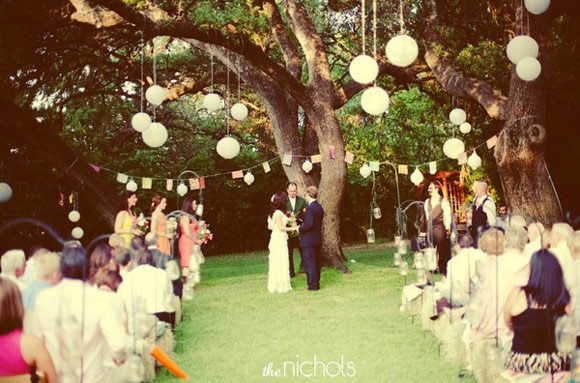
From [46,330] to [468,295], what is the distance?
3592mm

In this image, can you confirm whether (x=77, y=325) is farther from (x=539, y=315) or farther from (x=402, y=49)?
(x=402, y=49)

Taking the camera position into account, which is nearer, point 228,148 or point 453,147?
point 228,148

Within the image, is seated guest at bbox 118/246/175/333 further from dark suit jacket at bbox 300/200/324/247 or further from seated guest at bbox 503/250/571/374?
dark suit jacket at bbox 300/200/324/247

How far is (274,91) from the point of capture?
14398mm

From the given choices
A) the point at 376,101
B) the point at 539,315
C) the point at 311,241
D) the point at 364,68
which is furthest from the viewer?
the point at 311,241

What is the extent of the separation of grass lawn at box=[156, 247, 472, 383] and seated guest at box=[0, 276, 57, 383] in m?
2.66

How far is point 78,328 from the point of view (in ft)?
13.1

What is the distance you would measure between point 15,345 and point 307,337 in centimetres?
444

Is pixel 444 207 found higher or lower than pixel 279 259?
higher

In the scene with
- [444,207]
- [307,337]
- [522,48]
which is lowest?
[307,337]

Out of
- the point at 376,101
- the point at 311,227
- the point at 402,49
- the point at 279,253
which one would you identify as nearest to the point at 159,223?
the point at 279,253

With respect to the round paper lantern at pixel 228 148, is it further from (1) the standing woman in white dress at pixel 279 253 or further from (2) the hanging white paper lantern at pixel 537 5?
(2) the hanging white paper lantern at pixel 537 5

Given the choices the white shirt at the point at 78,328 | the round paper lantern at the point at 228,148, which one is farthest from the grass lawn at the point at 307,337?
the round paper lantern at the point at 228,148

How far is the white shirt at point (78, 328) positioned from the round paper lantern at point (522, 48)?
5.27 meters
